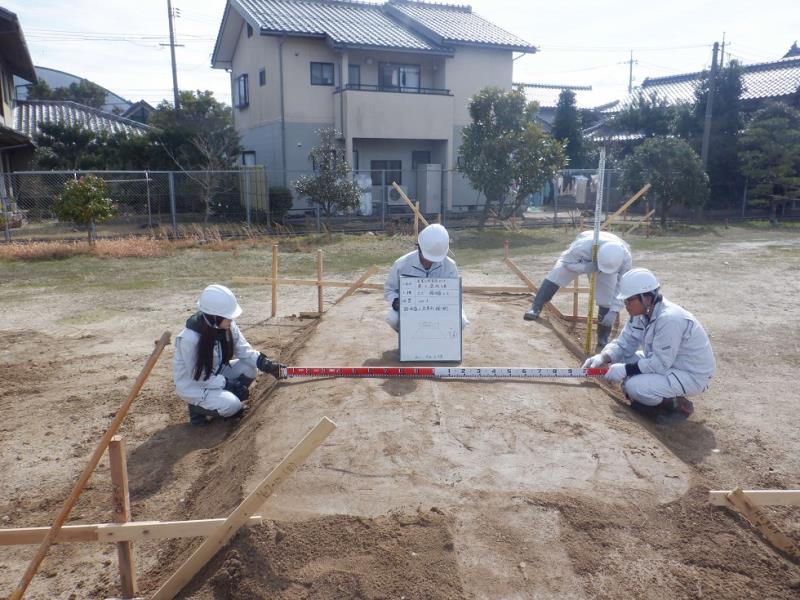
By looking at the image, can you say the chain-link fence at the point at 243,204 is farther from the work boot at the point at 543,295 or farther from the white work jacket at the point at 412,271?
the white work jacket at the point at 412,271

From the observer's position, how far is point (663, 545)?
3361mm

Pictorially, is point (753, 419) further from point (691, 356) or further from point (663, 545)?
point (663, 545)

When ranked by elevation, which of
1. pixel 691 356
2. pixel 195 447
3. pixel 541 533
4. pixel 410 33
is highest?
pixel 410 33

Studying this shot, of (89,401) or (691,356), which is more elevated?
(691,356)

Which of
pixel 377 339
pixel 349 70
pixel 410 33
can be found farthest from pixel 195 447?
pixel 410 33

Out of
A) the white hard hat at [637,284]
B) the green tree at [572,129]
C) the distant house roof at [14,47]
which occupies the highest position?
the distant house roof at [14,47]

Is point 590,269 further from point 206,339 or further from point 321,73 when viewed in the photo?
Answer: point 321,73

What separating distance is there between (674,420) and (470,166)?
14665mm

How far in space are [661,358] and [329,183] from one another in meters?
13.8

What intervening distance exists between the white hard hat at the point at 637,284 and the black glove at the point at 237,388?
334cm

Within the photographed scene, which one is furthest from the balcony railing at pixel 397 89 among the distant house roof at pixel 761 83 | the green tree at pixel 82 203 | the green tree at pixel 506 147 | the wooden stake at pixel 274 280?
the wooden stake at pixel 274 280

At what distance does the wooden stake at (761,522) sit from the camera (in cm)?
326

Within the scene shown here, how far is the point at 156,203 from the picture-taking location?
2038 centimetres

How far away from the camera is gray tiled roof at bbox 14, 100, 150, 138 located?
2506 centimetres
